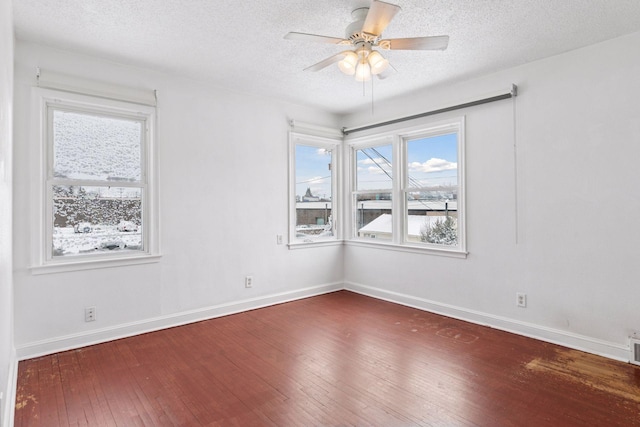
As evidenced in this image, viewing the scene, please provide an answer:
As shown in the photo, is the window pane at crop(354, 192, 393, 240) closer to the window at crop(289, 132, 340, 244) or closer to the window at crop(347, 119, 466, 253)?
the window at crop(347, 119, 466, 253)

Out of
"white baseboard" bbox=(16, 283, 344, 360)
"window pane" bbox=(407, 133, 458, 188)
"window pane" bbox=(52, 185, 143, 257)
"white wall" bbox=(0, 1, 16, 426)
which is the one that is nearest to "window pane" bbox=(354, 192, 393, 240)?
"window pane" bbox=(407, 133, 458, 188)

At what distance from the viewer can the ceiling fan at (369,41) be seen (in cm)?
217

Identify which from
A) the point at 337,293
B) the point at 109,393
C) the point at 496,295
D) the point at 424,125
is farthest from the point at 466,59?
the point at 109,393

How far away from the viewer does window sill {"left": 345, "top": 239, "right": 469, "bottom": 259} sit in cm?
397

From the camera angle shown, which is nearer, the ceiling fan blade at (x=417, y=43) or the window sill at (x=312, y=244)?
the ceiling fan blade at (x=417, y=43)

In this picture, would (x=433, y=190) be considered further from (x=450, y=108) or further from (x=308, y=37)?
(x=308, y=37)

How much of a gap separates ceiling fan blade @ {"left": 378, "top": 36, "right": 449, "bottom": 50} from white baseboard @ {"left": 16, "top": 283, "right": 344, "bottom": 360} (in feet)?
10.4

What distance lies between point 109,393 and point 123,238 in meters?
1.54

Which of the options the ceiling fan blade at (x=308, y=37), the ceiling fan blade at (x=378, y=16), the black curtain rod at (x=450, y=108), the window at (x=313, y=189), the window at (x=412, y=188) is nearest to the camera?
the ceiling fan blade at (x=378, y=16)

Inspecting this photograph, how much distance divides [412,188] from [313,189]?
139 cm

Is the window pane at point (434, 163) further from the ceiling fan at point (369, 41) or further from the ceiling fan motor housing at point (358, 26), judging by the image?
the ceiling fan motor housing at point (358, 26)

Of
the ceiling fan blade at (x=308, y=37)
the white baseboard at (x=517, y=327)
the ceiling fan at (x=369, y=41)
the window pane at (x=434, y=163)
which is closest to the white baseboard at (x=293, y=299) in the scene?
the white baseboard at (x=517, y=327)

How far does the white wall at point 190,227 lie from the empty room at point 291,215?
21 millimetres

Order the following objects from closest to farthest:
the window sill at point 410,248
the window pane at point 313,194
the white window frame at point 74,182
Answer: the white window frame at point 74,182
the window sill at point 410,248
the window pane at point 313,194
